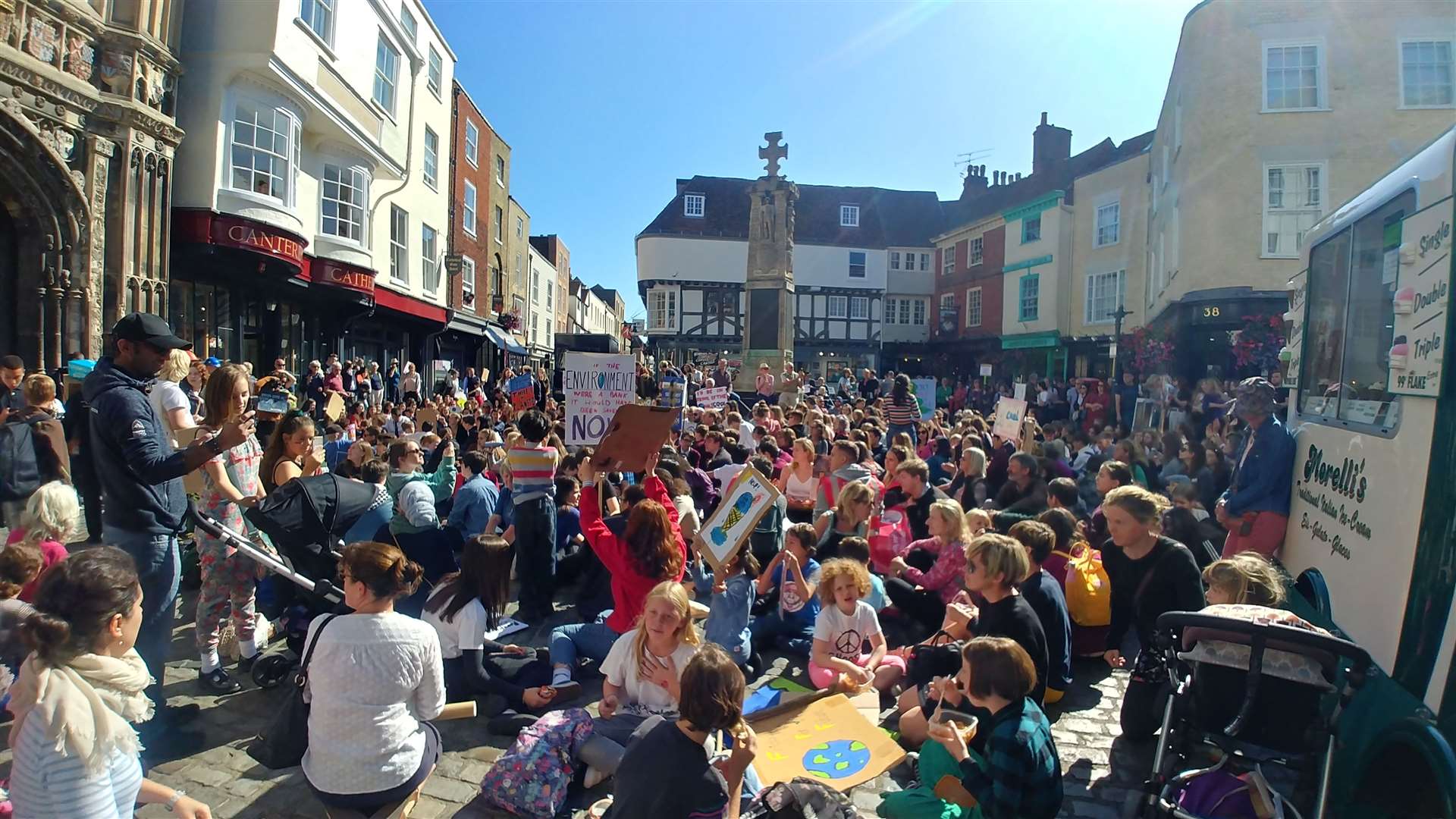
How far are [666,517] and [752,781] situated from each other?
193cm

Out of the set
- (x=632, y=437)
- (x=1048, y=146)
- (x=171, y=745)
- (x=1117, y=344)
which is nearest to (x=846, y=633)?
(x=632, y=437)

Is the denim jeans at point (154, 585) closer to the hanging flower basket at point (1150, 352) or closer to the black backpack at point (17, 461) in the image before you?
the black backpack at point (17, 461)

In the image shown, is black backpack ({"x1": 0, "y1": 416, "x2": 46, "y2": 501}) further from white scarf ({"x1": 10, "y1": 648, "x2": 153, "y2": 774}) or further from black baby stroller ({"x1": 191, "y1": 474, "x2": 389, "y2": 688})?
white scarf ({"x1": 10, "y1": 648, "x2": 153, "y2": 774})

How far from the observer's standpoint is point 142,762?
13.7 feet

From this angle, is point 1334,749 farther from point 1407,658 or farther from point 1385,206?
point 1385,206

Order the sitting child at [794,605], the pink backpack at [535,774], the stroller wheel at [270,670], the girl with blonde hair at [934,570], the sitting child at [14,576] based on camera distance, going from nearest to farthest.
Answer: the sitting child at [14,576] → the pink backpack at [535,774] → the stroller wheel at [270,670] → the sitting child at [794,605] → the girl with blonde hair at [934,570]

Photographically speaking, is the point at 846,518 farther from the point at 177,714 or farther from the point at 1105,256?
the point at 1105,256

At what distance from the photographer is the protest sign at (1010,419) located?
10453mm

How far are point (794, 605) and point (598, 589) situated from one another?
6.96 feet

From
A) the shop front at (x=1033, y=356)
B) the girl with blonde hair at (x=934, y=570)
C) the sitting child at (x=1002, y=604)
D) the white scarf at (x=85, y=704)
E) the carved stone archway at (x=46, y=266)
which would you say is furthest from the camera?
the shop front at (x=1033, y=356)

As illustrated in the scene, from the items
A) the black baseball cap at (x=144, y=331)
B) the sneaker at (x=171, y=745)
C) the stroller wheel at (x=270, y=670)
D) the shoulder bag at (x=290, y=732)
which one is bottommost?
the sneaker at (x=171, y=745)

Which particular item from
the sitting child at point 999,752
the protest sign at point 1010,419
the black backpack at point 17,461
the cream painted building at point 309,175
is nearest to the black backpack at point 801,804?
the sitting child at point 999,752

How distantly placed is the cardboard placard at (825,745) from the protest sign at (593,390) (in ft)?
15.6

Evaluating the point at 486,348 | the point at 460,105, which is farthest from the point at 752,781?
the point at 486,348
